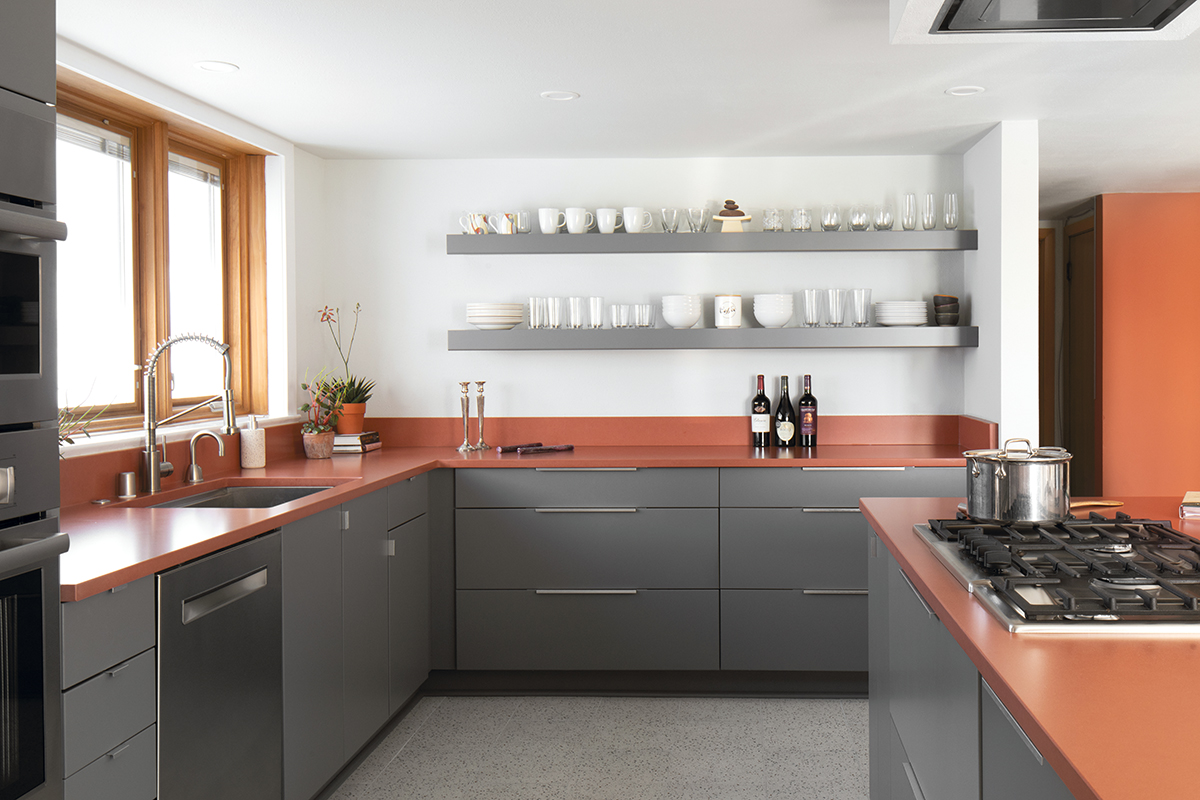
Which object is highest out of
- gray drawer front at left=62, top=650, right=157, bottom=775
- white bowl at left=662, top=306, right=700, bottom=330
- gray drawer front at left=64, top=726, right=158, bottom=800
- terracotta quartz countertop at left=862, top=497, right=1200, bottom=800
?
white bowl at left=662, top=306, right=700, bottom=330

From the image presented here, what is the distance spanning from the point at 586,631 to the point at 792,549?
91 centimetres

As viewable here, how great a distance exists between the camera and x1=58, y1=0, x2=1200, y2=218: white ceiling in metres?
2.46

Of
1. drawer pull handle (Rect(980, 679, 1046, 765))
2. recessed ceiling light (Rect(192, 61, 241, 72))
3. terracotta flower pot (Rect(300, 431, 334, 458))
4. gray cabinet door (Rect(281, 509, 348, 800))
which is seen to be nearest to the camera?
drawer pull handle (Rect(980, 679, 1046, 765))

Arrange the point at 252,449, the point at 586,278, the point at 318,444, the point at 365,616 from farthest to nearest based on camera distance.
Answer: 1. the point at 586,278
2. the point at 318,444
3. the point at 252,449
4. the point at 365,616

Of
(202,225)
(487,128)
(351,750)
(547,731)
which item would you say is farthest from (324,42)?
(547,731)

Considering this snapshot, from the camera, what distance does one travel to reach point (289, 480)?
3.12 metres

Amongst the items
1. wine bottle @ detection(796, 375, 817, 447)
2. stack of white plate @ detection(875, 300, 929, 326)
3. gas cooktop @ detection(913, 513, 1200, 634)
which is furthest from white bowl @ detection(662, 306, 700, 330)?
gas cooktop @ detection(913, 513, 1200, 634)

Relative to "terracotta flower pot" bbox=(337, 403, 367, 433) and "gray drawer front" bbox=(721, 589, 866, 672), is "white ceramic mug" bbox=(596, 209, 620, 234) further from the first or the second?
"gray drawer front" bbox=(721, 589, 866, 672)

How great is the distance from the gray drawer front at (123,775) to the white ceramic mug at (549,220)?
2.64 meters

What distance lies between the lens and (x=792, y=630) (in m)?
3.57

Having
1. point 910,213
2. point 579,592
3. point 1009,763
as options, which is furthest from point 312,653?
point 910,213

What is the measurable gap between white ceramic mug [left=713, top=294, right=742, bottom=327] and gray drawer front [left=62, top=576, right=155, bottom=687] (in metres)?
2.68

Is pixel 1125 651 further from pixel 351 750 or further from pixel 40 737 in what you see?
pixel 351 750

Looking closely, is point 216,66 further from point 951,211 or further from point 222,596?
point 951,211
